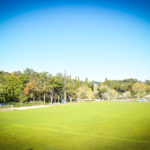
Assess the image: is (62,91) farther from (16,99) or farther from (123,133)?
(123,133)

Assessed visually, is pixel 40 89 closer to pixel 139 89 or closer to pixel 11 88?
pixel 11 88

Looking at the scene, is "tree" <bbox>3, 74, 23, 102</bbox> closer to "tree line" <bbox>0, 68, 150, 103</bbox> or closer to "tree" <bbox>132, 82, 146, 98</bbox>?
"tree line" <bbox>0, 68, 150, 103</bbox>

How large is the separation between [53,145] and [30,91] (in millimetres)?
45027

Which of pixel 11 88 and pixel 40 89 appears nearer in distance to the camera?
pixel 11 88

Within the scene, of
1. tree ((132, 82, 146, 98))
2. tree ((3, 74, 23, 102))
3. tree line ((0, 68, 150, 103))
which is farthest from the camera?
tree ((132, 82, 146, 98))

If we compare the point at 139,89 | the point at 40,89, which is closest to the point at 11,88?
the point at 40,89

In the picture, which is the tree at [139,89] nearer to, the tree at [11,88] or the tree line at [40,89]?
the tree line at [40,89]

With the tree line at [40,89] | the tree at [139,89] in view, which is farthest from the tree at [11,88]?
the tree at [139,89]

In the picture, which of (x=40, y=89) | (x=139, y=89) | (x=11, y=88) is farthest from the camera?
(x=139, y=89)

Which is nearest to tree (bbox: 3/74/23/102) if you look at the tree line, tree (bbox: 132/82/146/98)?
the tree line

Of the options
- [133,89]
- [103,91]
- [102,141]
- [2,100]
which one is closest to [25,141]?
[102,141]

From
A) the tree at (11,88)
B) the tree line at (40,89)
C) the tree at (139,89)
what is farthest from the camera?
the tree at (139,89)

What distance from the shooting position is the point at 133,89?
83.5 metres

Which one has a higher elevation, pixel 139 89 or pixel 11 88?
pixel 11 88
